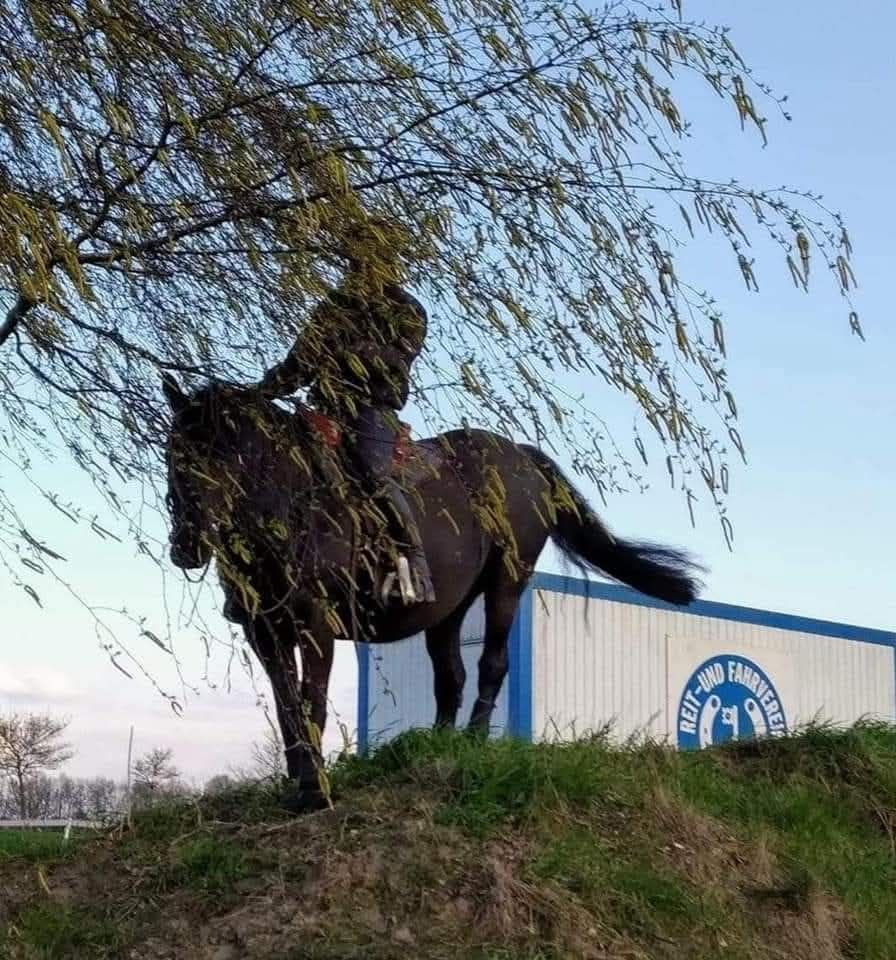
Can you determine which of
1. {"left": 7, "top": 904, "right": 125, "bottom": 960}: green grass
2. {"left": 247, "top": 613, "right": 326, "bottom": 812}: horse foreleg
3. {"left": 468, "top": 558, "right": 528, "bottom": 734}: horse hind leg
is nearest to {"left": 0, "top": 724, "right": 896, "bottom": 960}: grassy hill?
{"left": 7, "top": 904, "right": 125, "bottom": 960}: green grass

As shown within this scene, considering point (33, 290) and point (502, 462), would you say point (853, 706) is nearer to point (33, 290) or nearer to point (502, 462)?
point (502, 462)

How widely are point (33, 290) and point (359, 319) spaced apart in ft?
4.05

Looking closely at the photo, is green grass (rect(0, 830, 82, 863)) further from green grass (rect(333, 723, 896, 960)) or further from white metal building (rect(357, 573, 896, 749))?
white metal building (rect(357, 573, 896, 749))

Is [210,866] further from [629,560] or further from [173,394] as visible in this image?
[629,560]

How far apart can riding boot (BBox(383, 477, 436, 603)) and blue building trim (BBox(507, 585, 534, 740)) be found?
Result: 733cm

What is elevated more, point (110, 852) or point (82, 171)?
point (82, 171)

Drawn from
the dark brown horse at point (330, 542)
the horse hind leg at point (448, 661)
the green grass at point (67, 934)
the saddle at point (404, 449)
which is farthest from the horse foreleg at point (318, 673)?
the horse hind leg at point (448, 661)

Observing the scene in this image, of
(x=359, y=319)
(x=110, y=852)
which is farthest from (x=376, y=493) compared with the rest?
(x=110, y=852)

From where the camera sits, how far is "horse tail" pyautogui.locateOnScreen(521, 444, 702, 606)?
322 inches

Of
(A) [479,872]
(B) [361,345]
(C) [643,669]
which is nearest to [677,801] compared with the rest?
(A) [479,872]

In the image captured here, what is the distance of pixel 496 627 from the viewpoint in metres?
7.94

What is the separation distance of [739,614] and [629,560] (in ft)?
31.3

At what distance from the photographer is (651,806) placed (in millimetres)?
6484

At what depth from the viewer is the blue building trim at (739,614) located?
15.3 metres
